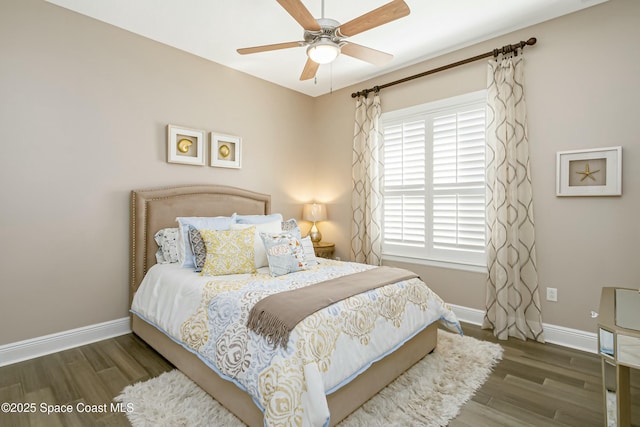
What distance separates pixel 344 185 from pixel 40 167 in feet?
10.2

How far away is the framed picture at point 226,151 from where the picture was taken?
354cm

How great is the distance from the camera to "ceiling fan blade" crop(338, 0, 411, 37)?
183 cm

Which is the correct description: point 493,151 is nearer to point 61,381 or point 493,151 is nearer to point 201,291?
point 201,291

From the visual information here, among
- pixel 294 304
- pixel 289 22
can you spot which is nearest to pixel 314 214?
pixel 289 22

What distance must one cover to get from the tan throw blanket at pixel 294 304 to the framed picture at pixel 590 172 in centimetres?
177

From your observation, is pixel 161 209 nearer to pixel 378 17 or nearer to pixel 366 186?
pixel 366 186

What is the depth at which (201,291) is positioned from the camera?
84.7 inches

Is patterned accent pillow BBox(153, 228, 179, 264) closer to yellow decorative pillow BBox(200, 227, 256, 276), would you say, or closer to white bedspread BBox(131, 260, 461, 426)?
white bedspread BBox(131, 260, 461, 426)

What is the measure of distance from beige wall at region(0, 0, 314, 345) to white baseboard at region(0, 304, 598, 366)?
0.06 meters

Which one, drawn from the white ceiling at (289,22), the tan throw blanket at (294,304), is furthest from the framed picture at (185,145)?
the tan throw blanket at (294,304)

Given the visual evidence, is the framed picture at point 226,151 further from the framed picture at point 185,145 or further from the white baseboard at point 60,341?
the white baseboard at point 60,341

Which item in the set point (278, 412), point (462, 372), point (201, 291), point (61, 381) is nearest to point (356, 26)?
point (201, 291)

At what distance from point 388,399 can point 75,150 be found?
304cm

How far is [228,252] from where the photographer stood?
8.43ft
